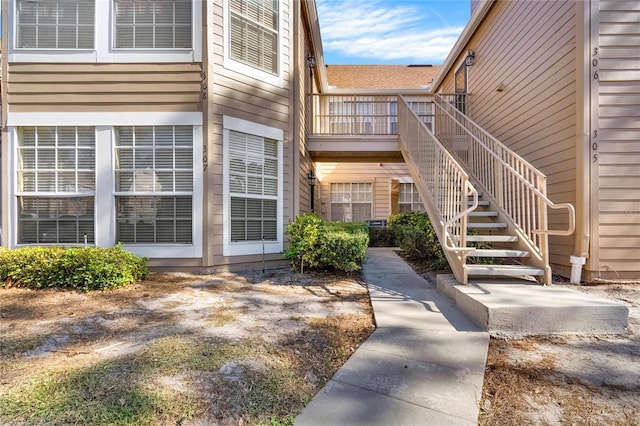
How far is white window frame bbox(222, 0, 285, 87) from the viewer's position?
5292 millimetres

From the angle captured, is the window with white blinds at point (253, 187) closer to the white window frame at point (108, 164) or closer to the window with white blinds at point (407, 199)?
the white window frame at point (108, 164)

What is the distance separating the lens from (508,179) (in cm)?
479

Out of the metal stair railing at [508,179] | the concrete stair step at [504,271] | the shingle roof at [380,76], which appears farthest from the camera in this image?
the shingle roof at [380,76]

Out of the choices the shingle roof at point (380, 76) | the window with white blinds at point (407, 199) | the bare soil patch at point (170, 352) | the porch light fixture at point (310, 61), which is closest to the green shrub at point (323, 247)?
the bare soil patch at point (170, 352)

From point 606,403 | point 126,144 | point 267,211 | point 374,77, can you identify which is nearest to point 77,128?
point 126,144

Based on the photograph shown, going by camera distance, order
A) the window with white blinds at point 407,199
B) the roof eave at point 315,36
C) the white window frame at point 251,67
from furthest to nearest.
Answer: the window with white blinds at point 407,199 → the roof eave at point 315,36 → the white window frame at point 251,67

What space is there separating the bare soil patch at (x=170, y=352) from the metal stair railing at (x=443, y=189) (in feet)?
4.02

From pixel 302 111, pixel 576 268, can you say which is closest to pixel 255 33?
pixel 302 111

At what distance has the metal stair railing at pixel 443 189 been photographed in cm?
372

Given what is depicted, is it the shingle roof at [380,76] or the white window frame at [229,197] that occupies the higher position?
the shingle roof at [380,76]

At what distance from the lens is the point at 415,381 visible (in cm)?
195

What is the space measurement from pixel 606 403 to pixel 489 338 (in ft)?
2.84

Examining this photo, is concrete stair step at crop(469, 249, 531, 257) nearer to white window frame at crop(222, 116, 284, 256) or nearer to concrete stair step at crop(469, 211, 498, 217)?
concrete stair step at crop(469, 211, 498, 217)

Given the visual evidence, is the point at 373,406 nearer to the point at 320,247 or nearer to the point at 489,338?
the point at 489,338
